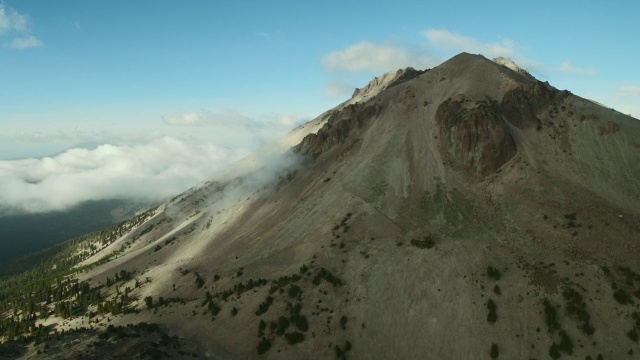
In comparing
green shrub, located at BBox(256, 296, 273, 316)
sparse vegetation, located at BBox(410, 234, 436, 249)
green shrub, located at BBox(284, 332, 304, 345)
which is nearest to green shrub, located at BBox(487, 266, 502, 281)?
sparse vegetation, located at BBox(410, 234, 436, 249)

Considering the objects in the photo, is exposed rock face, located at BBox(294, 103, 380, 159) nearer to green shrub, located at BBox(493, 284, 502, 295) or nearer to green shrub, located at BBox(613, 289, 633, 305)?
green shrub, located at BBox(493, 284, 502, 295)

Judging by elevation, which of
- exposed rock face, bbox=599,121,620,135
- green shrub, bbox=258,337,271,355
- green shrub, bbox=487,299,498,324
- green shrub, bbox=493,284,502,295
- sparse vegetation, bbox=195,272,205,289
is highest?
exposed rock face, bbox=599,121,620,135

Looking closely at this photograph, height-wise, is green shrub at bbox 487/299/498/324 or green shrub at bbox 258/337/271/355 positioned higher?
green shrub at bbox 487/299/498/324

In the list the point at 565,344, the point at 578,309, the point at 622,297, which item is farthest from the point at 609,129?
the point at 565,344

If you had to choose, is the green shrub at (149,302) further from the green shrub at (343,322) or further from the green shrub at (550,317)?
the green shrub at (550,317)

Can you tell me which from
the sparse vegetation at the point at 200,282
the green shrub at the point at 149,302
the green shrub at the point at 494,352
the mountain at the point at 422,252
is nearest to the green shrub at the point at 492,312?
the mountain at the point at 422,252

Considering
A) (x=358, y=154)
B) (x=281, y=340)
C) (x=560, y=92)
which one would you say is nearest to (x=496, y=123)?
(x=560, y=92)

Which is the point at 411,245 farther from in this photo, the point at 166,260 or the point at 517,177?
the point at 166,260
